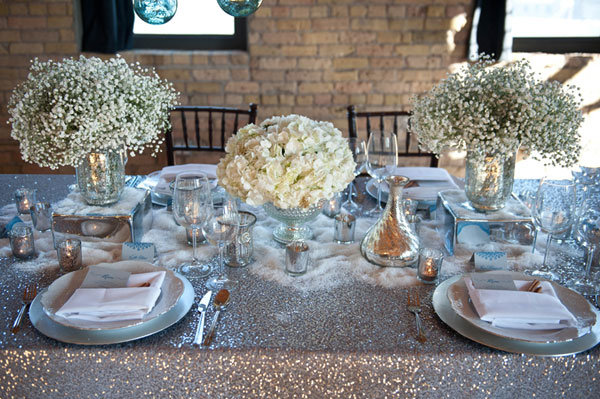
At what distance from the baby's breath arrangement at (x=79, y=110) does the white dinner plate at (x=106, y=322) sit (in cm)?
33

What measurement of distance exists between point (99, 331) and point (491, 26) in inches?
118

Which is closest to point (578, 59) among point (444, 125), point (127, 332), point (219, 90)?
point (219, 90)

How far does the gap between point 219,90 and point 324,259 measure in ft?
7.35

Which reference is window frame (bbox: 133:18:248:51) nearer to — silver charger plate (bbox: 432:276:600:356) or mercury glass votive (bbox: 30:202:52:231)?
mercury glass votive (bbox: 30:202:52:231)

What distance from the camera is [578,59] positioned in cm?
344

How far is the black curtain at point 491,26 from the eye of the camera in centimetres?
327

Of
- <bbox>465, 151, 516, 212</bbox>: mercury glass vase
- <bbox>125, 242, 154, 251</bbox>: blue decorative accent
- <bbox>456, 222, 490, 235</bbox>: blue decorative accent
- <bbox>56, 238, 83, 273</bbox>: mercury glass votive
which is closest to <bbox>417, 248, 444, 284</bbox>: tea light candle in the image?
<bbox>456, 222, 490, 235</bbox>: blue decorative accent

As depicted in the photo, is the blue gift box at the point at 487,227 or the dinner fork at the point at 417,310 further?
the blue gift box at the point at 487,227

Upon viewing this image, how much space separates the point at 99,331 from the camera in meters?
1.10

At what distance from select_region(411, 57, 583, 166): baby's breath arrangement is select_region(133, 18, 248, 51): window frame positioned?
7.42ft

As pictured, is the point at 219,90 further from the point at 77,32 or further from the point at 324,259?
the point at 324,259

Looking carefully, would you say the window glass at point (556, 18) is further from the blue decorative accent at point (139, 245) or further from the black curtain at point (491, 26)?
the blue decorative accent at point (139, 245)

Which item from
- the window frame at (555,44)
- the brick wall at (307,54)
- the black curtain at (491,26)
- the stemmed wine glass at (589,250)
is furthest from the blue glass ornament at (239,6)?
the window frame at (555,44)

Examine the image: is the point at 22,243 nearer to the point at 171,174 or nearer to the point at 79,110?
the point at 79,110
